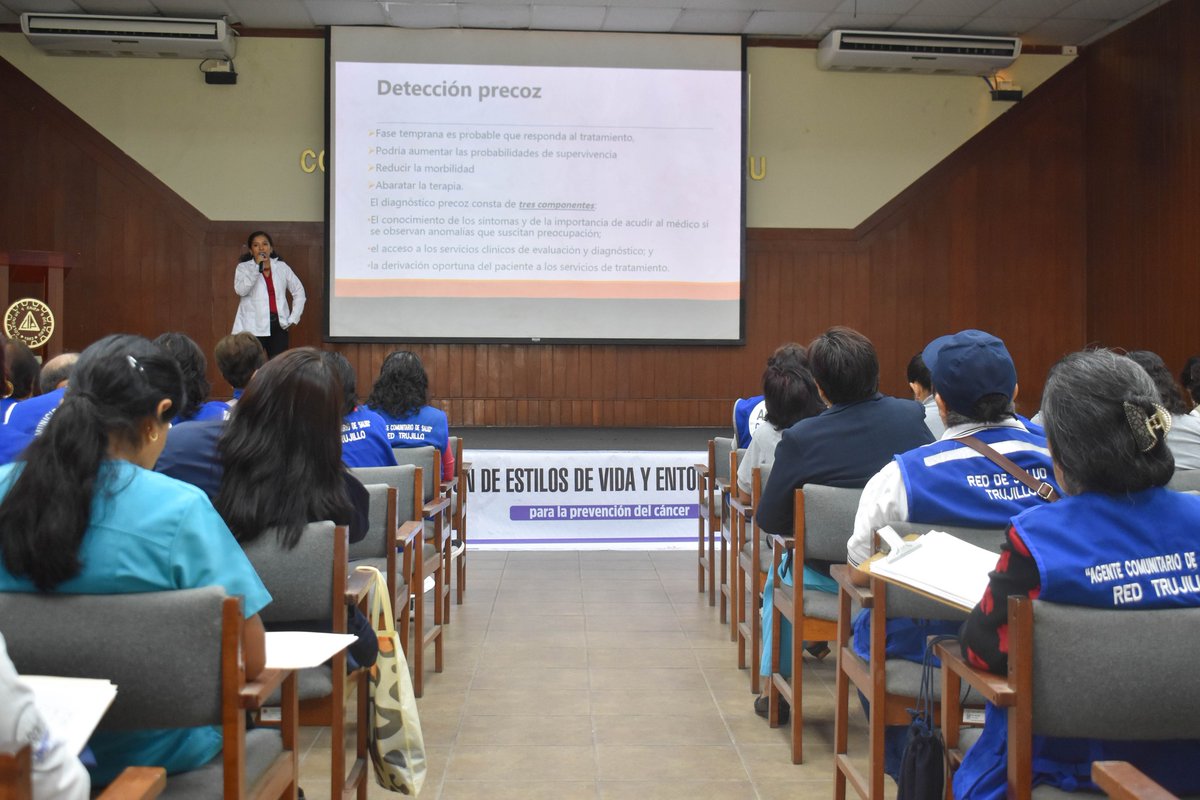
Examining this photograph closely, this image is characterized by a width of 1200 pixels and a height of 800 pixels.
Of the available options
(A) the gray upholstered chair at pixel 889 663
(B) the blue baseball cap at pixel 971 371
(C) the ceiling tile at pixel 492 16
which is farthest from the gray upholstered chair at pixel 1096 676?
(C) the ceiling tile at pixel 492 16

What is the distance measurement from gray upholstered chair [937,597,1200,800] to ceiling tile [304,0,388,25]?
20.8 feet

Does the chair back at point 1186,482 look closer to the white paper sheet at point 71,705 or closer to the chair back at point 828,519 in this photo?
the chair back at point 828,519

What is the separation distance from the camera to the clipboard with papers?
152 cm

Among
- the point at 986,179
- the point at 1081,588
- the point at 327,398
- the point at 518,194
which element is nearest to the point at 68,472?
the point at 327,398

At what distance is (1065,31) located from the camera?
7031mm

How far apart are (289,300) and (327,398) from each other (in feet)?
17.3

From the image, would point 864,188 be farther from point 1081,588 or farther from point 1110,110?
point 1081,588

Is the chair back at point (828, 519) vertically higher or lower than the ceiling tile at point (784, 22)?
lower

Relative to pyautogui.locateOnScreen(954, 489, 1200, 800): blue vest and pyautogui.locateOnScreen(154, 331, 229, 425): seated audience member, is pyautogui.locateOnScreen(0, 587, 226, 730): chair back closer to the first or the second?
pyautogui.locateOnScreen(954, 489, 1200, 800): blue vest

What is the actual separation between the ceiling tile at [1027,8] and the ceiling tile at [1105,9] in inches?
3.5


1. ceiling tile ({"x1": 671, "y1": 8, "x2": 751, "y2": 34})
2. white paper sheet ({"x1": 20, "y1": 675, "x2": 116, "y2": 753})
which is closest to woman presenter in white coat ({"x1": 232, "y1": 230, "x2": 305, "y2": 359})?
ceiling tile ({"x1": 671, "y1": 8, "x2": 751, "y2": 34})

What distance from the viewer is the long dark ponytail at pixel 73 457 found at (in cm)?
130

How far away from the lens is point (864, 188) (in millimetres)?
7398

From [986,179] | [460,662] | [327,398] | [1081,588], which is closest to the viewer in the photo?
[1081,588]
